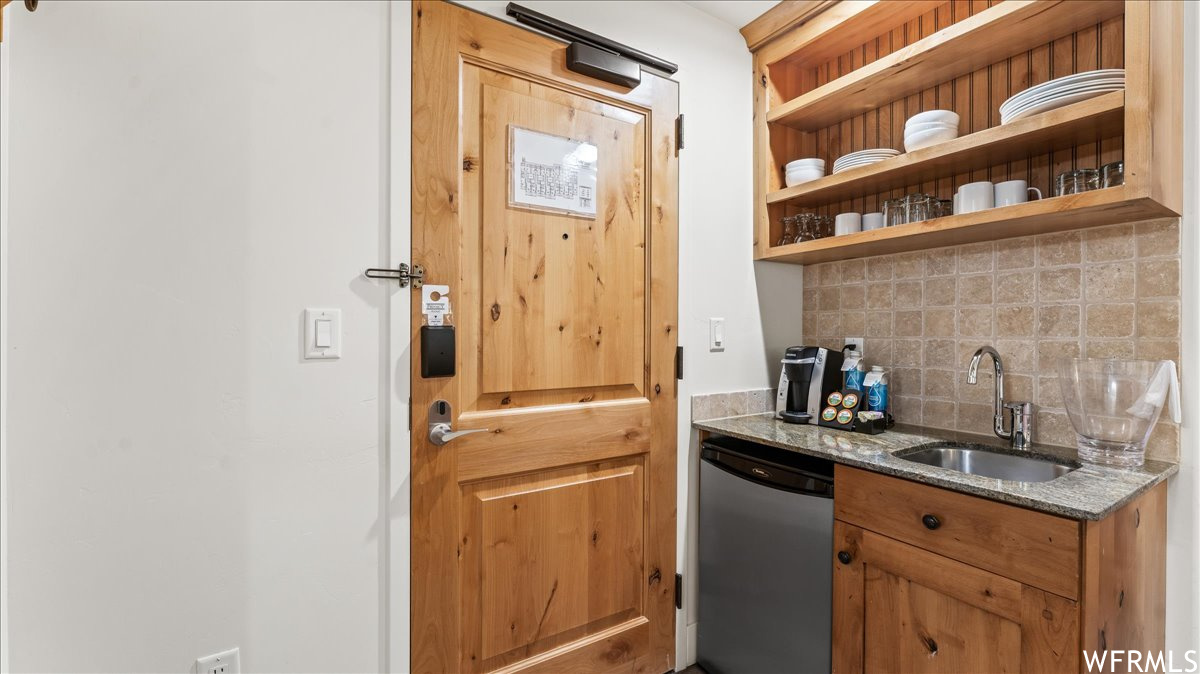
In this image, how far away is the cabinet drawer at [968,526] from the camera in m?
1.10

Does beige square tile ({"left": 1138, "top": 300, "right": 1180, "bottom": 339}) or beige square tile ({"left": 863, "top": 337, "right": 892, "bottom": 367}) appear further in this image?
beige square tile ({"left": 863, "top": 337, "right": 892, "bottom": 367})

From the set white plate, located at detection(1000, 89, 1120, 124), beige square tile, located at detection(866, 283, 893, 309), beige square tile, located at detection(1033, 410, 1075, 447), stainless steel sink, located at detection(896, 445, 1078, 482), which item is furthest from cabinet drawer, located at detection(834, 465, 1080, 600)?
white plate, located at detection(1000, 89, 1120, 124)

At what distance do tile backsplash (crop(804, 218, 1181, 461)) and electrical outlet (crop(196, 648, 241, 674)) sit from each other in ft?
7.15

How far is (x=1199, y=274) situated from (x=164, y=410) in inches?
99.3

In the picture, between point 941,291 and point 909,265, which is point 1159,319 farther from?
point 909,265

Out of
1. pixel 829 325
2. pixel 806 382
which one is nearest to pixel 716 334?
pixel 806 382

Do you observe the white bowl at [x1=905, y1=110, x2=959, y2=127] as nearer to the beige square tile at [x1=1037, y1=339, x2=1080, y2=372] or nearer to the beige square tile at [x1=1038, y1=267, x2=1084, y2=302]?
the beige square tile at [x1=1038, y1=267, x2=1084, y2=302]

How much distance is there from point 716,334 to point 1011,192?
0.98 metres

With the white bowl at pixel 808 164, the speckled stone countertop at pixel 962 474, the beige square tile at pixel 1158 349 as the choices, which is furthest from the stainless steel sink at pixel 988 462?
the white bowl at pixel 808 164

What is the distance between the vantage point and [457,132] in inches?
59.1

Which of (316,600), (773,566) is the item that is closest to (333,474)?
(316,600)

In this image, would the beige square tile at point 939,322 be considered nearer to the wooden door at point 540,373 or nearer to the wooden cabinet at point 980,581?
the wooden cabinet at point 980,581

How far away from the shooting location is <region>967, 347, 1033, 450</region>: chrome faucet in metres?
1.62

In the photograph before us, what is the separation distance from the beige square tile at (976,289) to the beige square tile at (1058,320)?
153 millimetres
